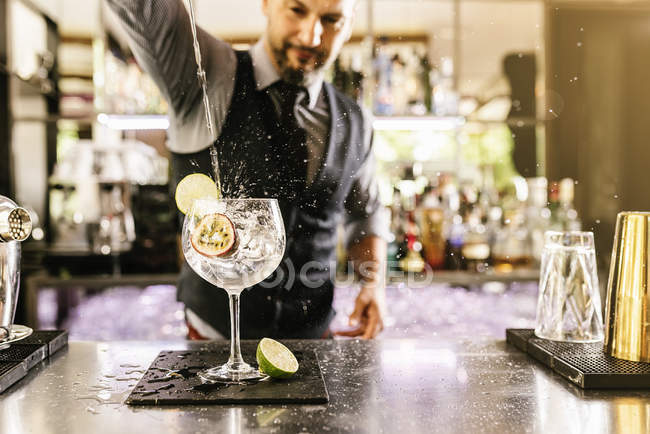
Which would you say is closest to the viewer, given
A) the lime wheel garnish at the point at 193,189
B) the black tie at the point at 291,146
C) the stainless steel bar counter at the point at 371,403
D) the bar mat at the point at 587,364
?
the stainless steel bar counter at the point at 371,403

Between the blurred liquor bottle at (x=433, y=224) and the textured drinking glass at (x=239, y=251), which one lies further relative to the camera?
the blurred liquor bottle at (x=433, y=224)

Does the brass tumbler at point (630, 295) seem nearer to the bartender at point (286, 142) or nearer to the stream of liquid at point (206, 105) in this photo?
the bartender at point (286, 142)

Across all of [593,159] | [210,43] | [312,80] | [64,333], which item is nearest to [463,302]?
[593,159]

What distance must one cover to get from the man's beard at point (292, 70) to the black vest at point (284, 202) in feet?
0.16

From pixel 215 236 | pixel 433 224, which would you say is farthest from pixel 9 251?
pixel 433 224

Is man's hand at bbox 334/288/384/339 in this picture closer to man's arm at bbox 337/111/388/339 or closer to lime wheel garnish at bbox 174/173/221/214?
man's arm at bbox 337/111/388/339

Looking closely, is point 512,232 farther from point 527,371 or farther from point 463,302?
point 527,371

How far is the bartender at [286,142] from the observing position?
53.7 inches

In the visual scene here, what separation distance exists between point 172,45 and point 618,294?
40.8 inches

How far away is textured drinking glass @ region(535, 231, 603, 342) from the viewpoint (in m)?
1.02

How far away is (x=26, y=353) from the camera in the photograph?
0.90 m

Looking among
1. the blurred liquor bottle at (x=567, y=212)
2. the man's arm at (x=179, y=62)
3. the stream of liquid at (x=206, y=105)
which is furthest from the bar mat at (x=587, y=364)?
the blurred liquor bottle at (x=567, y=212)

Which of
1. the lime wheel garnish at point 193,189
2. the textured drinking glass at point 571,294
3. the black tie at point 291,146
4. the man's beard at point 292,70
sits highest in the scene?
the man's beard at point 292,70

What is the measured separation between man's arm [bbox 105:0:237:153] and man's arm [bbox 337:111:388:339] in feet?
1.16
